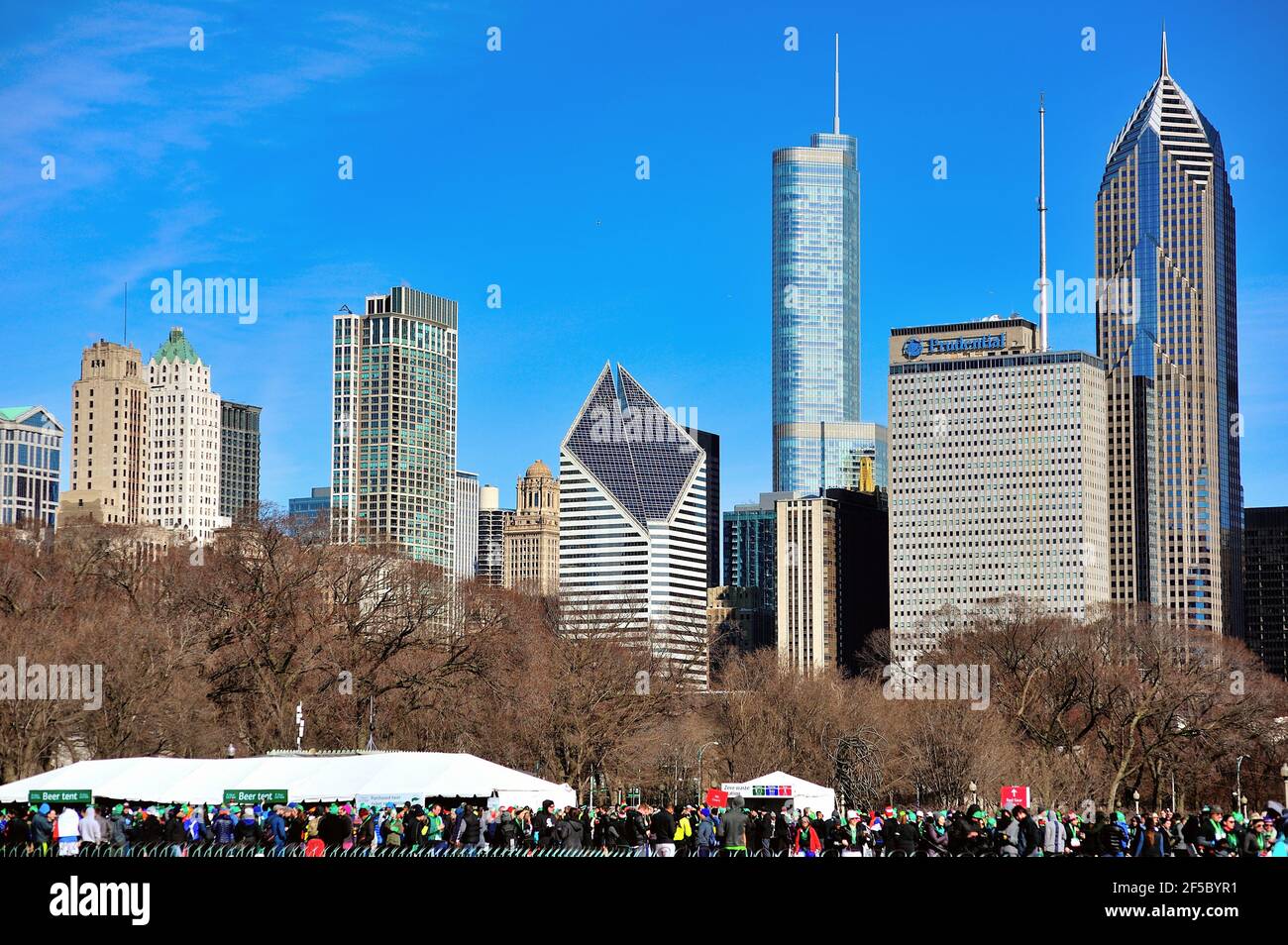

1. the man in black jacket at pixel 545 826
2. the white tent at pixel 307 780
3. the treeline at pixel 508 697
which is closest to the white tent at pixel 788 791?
the white tent at pixel 307 780

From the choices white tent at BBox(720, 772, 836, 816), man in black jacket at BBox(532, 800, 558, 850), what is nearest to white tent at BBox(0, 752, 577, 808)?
man in black jacket at BBox(532, 800, 558, 850)

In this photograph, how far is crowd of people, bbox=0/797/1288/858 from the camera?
101 feet

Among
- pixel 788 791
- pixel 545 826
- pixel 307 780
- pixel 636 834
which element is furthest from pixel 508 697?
pixel 636 834

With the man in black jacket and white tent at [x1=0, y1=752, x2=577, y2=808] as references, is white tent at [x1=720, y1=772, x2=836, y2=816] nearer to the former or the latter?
white tent at [x1=0, y1=752, x2=577, y2=808]

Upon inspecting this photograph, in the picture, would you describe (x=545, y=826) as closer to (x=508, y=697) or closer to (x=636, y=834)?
(x=636, y=834)

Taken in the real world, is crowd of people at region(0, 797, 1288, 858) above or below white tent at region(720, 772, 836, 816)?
above

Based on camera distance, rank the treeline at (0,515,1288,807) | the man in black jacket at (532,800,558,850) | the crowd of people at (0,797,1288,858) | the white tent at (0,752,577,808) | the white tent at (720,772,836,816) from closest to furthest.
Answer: the crowd of people at (0,797,1288,858) → the man in black jacket at (532,800,558,850) → the white tent at (0,752,577,808) → the white tent at (720,772,836,816) → the treeline at (0,515,1288,807)

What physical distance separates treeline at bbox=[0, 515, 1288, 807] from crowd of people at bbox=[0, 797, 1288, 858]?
3093 centimetres

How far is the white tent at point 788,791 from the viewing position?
53781mm

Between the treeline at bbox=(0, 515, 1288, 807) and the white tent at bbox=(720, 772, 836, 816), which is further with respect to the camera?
the treeline at bbox=(0, 515, 1288, 807)

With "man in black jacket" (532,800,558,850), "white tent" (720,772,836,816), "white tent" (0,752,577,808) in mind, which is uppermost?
"white tent" (0,752,577,808)

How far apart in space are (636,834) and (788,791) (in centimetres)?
1916

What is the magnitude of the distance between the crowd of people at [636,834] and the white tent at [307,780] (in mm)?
1880
